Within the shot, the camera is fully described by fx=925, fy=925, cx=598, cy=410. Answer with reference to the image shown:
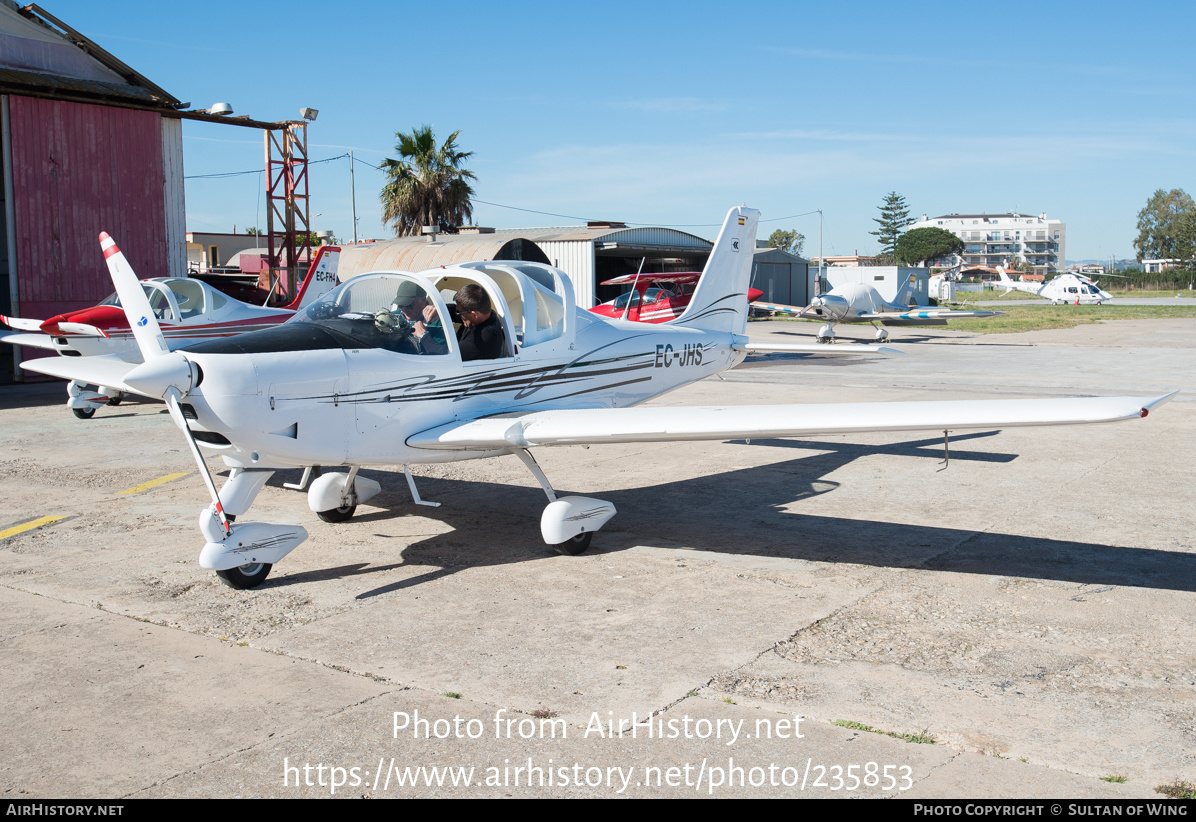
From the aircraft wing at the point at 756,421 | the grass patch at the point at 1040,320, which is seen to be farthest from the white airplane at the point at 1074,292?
the aircraft wing at the point at 756,421

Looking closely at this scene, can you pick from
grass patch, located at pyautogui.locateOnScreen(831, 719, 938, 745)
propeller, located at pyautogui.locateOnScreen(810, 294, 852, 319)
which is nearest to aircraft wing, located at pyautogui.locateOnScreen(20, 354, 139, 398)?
grass patch, located at pyautogui.locateOnScreen(831, 719, 938, 745)

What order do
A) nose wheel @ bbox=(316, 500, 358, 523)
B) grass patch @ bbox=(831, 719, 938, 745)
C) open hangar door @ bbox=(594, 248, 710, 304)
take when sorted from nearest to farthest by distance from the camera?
grass patch @ bbox=(831, 719, 938, 745) < nose wheel @ bbox=(316, 500, 358, 523) < open hangar door @ bbox=(594, 248, 710, 304)

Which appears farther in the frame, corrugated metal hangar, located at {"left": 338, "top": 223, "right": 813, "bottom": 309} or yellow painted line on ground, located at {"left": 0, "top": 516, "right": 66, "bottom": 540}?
corrugated metal hangar, located at {"left": 338, "top": 223, "right": 813, "bottom": 309}

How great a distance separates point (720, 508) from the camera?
7816mm

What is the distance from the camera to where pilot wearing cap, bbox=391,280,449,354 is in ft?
21.1

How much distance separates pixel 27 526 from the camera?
730cm

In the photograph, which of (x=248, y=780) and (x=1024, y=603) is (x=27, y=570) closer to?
(x=248, y=780)

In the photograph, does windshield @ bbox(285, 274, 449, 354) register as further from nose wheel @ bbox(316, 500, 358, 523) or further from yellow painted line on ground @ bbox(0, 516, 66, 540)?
yellow painted line on ground @ bbox(0, 516, 66, 540)

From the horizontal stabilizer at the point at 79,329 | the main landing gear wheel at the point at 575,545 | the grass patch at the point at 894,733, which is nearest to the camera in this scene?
the grass patch at the point at 894,733

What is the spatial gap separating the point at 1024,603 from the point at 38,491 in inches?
327

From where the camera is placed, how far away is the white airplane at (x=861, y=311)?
30.7m

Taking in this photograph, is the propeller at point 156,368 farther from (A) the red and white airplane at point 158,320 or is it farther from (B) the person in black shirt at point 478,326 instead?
(A) the red and white airplane at point 158,320

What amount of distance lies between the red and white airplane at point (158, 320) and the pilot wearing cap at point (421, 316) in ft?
22.1

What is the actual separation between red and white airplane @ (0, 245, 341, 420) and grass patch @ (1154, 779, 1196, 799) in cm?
1152
